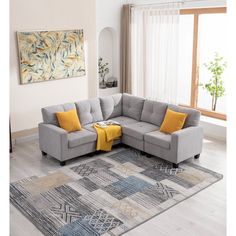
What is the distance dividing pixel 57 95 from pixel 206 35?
133 inches

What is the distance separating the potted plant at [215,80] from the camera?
22.3 ft

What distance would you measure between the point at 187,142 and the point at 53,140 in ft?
6.97

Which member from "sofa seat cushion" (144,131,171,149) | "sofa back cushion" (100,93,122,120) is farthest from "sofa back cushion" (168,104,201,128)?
"sofa back cushion" (100,93,122,120)

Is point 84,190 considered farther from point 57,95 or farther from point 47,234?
point 57,95

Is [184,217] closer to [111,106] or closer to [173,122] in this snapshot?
[173,122]

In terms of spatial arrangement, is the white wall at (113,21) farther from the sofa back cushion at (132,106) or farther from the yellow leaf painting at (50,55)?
the sofa back cushion at (132,106)

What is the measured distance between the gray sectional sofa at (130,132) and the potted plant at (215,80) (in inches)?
64.5

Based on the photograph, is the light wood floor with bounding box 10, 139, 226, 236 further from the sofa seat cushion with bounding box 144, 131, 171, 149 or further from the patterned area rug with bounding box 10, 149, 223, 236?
the sofa seat cushion with bounding box 144, 131, 171, 149

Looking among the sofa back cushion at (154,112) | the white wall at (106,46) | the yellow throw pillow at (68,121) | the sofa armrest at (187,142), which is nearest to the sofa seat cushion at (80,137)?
the yellow throw pillow at (68,121)

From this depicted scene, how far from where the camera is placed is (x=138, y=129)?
571cm

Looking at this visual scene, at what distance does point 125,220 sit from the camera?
3.84 metres

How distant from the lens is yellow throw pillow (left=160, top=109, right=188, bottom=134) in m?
5.39

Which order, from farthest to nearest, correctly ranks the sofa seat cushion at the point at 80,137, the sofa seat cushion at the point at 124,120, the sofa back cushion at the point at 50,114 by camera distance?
the sofa seat cushion at the point at 124,120
the sofa back cushion at the point at 50,114
the sofa seat cushion at the point at 80,137

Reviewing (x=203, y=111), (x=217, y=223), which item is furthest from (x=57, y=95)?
(x=217, y=223)
